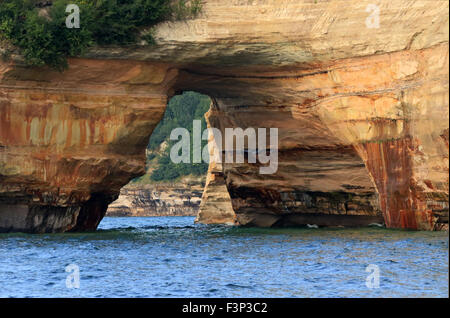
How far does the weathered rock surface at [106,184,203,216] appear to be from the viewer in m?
94.6

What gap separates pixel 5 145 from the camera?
32.9 metres

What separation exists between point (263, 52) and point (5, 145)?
10565mm

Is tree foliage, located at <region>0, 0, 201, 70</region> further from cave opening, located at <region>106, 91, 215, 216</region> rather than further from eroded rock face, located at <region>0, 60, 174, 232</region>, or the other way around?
cave opening, located at <region>106, 91, 215, 216</region>

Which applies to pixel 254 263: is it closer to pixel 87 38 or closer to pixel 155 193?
pixel 87 38

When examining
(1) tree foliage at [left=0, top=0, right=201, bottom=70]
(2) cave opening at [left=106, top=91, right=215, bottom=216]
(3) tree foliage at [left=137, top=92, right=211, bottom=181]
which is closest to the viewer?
(1) tree foliage at [left=0, top=0, right=201, bottom=70]

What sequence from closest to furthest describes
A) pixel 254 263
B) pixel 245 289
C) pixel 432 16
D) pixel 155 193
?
pixel 245 289 → pixel 254 263 → pixel 432 16 → pixel 155 193

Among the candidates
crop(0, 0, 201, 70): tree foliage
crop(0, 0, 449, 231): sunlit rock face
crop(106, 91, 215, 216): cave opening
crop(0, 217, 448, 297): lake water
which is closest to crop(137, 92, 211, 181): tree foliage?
crop(106, 91, 215, 216): cave opening

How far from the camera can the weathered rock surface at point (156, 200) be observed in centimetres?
9456

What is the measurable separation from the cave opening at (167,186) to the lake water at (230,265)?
60.7m

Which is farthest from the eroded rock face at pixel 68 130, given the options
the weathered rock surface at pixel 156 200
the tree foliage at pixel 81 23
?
the weathered rock surface at pixel 156 200

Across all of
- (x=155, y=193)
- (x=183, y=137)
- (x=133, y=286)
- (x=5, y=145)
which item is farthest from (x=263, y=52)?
(x=183, y=137)

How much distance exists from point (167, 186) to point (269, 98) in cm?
5957

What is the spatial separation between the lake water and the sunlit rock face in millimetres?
2130

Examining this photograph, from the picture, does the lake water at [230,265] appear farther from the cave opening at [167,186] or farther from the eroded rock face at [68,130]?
Result: the cave opening at [167,186]
